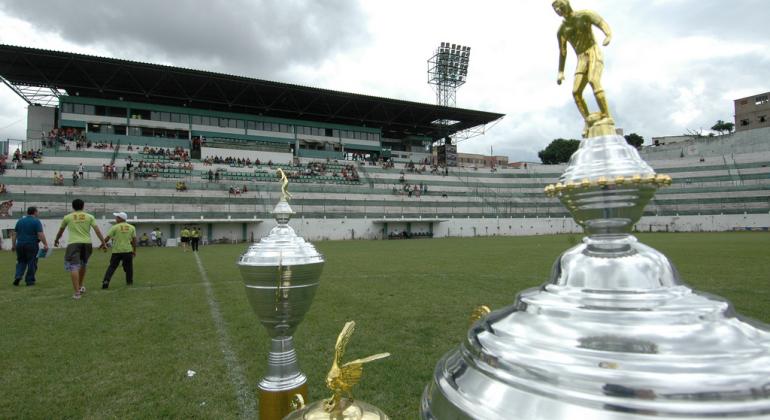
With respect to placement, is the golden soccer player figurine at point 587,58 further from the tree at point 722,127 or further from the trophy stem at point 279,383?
the tree at point 722,127

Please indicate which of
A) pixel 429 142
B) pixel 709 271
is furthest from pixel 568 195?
pixel 429 142

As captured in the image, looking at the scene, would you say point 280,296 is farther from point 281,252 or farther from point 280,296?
point 281,252

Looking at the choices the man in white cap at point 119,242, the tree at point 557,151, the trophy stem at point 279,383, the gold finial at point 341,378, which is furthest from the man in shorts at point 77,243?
the tree at point 557,151

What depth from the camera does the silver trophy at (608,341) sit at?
2.01 feet

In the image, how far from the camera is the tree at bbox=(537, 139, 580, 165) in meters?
74.1

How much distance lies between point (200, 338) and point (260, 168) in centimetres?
3537

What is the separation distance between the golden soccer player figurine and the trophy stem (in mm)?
1587

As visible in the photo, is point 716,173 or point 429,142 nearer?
point 716,173

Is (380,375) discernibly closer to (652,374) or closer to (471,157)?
(652,374)

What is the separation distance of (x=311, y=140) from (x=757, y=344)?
1965 inches

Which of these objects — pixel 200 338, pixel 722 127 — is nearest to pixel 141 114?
pixel 200 338

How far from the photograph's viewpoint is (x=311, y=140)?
161 feet

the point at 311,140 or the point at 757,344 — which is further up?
the point at 311,140

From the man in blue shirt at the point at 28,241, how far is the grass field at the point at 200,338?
0.36 metres
